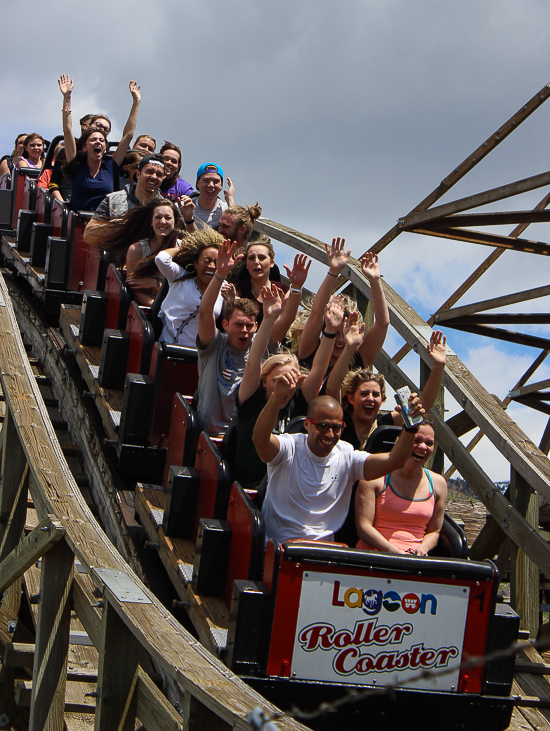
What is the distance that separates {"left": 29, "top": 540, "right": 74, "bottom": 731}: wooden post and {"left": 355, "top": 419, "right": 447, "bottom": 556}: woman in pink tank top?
109 centimetres

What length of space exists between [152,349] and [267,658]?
2.18 m

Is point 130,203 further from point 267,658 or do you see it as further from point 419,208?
point 267,658

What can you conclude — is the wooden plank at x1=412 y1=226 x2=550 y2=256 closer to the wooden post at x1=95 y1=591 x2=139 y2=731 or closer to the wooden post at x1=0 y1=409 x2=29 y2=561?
the wooden post at x1=0 y1=409 x2=29 y2=561

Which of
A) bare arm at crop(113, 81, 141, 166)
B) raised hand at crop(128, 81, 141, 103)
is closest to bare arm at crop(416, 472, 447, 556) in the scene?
bare arm at crop(113, 81, 141, 166)

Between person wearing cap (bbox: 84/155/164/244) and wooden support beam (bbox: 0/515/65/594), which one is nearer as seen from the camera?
wooden support beam (bbox: 0/515/65/594)

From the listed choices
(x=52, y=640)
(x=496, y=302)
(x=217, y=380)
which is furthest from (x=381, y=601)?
(x=496, y=302)

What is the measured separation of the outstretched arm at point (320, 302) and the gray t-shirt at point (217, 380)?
40 centimetres

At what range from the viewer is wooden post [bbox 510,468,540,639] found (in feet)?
12.3

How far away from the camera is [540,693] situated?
359 cm

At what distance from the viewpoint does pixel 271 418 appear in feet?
9.90

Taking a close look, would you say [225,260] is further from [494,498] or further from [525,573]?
[525,573]

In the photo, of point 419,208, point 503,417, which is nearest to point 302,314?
point 503,417

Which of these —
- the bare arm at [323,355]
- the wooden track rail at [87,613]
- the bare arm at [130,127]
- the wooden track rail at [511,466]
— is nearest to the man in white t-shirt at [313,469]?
the bare arm at [323,355]

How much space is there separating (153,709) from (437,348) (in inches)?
96.4
